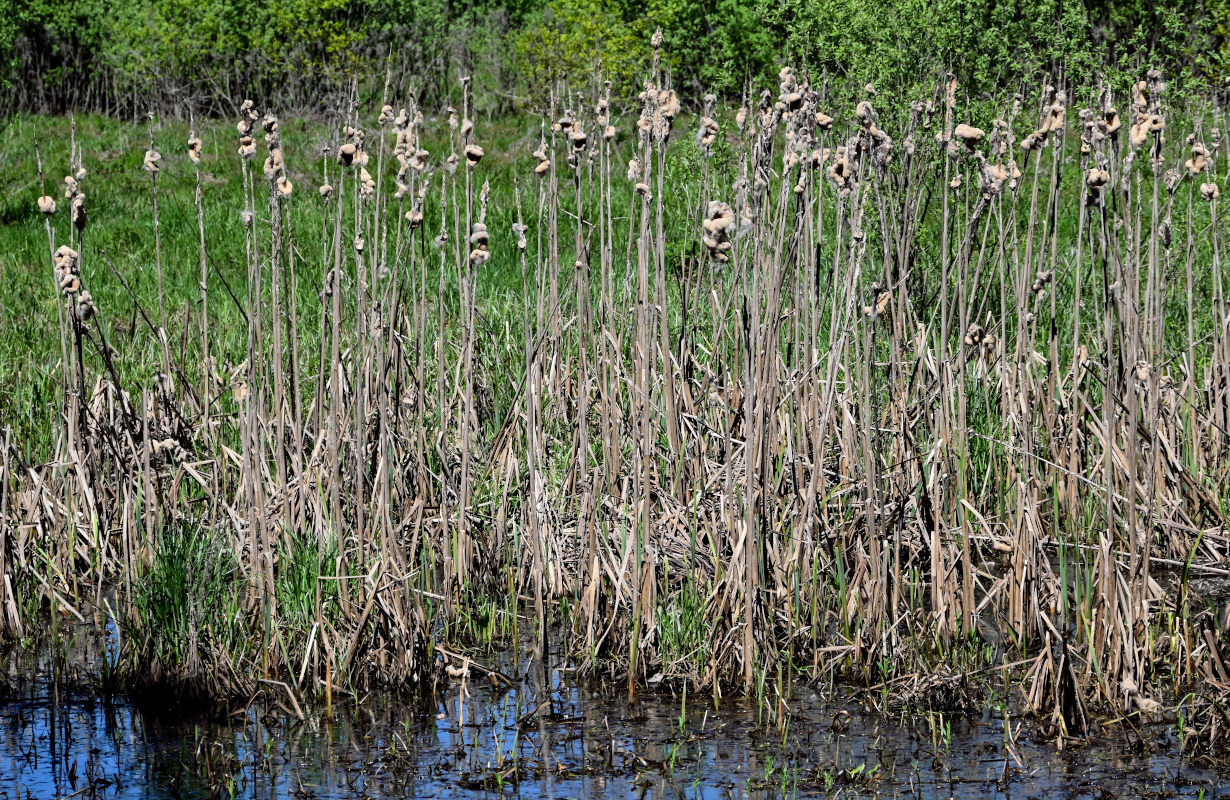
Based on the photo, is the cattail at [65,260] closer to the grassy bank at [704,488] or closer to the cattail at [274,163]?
the grassy bank at [704,488]

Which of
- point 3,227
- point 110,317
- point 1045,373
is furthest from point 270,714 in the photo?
point 3,227

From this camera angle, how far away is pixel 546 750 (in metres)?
3.29

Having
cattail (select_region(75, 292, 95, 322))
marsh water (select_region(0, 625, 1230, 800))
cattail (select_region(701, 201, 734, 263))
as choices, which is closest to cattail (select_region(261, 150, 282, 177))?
cattail (select_region(75, 292, 95, 322))

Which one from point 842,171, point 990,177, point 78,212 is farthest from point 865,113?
point 78,212

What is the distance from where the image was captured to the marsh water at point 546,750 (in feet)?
10.1

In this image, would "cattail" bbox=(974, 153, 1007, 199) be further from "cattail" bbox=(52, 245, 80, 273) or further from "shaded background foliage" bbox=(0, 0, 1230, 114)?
"shaded background foliage" bbox=(0, 0, 1230, 114)

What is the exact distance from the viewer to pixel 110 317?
724 cm

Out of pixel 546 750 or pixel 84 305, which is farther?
pixel 84 305

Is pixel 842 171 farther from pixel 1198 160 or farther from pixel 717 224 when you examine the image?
pixel 1198 160

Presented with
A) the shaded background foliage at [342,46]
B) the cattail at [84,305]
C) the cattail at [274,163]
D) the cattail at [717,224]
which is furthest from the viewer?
the shaded background foliage at [342,46]

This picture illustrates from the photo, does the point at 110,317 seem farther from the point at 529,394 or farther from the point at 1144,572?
the point at 1144,572

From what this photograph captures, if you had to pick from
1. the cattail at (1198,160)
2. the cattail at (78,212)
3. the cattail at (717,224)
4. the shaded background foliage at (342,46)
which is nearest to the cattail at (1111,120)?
the cattail at (1198,160)

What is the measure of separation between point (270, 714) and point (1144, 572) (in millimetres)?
2245

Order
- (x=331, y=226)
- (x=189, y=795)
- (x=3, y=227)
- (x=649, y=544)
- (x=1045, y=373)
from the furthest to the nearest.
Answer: (x=3, y=227) < (x=331, y=226) < (x=1045, y=373) < (x=649, y=544) < (x=189, y=795)
